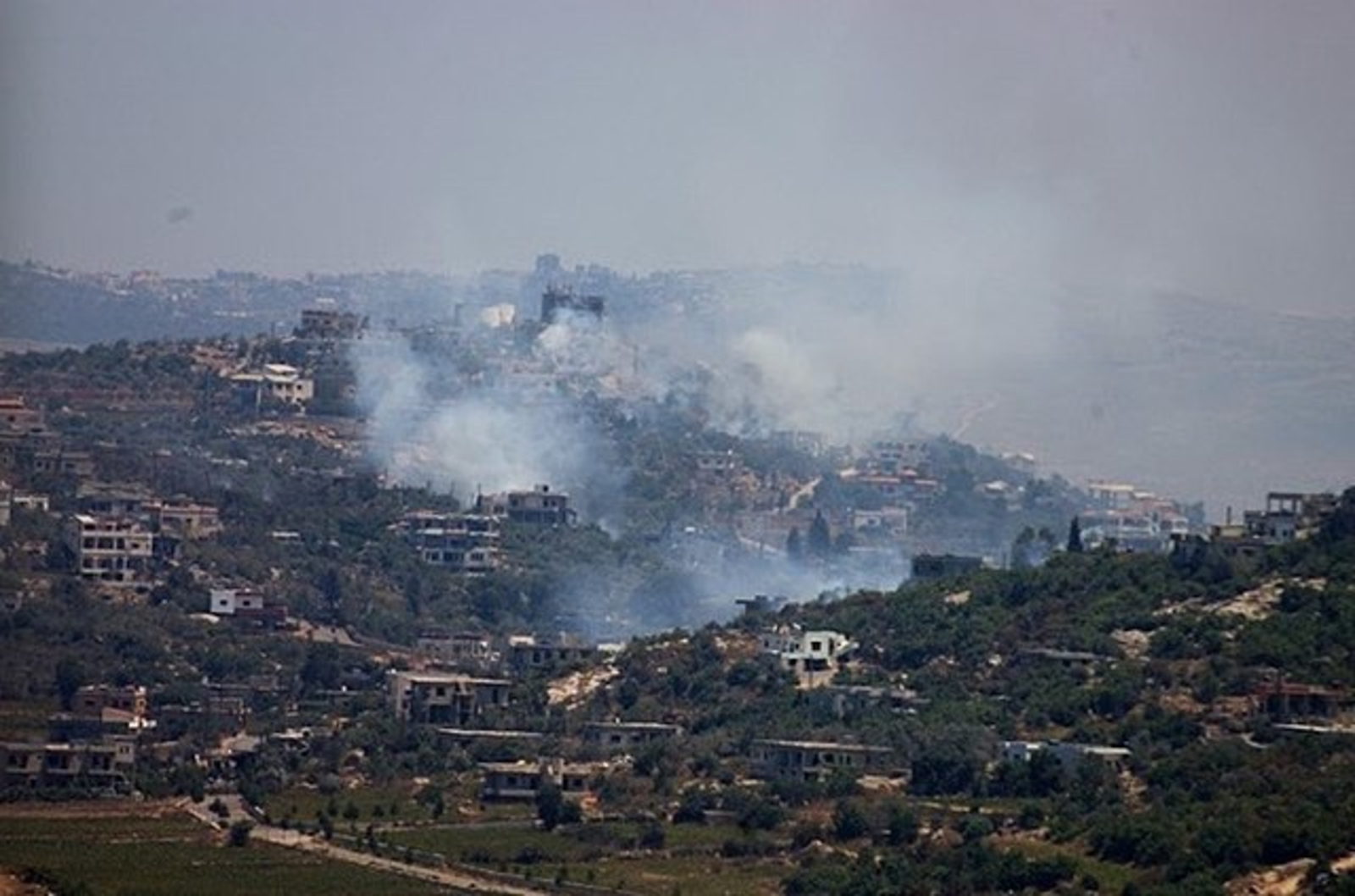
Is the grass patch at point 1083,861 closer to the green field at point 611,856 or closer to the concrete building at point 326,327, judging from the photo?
the green field at point 611,856

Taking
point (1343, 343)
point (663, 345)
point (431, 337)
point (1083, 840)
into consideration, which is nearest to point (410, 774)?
point (1083, 840)

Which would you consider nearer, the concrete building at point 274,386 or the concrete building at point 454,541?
the concrete building at point 454,541

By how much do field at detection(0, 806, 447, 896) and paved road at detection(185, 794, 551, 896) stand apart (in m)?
0.23

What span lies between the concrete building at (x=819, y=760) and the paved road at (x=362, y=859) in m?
4.89

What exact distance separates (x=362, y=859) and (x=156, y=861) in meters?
1.93

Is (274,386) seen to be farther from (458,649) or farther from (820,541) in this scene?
(458,649)

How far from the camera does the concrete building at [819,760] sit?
46.4 m

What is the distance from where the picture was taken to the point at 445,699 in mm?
53250

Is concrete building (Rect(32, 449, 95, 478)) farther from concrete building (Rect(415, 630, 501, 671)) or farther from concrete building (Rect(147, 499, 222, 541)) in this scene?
concrete building (Rect(415, 630, 501, 671))

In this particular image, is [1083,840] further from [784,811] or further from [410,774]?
[410,774]

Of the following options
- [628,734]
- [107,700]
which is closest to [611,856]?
[628,734]

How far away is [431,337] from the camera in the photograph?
8956 cm

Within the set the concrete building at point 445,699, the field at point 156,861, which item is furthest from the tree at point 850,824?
the concrete building at point 445,699

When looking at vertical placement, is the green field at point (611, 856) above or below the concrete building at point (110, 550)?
below
